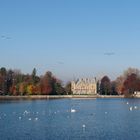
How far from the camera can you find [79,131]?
174 ft

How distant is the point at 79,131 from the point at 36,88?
140 m

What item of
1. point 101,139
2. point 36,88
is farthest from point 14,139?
point 36,88

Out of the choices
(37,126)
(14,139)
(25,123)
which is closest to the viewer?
(14,139)

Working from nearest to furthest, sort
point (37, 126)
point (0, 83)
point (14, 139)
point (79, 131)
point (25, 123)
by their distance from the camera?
1. point (14, 139)
2. point (79, 131)
3. point (37, 126)
4. point (25, 123)
5. point (0, 83)

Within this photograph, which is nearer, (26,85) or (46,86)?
(26,85)

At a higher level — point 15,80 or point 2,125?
point 15,80

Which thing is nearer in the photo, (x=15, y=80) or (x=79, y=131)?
(x=79, y=131)

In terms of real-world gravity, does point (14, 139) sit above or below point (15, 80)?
below

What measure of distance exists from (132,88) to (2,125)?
5624 inches

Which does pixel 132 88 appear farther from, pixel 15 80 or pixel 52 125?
pixel 52 125

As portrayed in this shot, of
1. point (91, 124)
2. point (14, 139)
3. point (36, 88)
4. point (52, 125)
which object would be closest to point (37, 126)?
point (52, 125)

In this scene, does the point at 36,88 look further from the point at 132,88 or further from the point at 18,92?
the point at 132,88

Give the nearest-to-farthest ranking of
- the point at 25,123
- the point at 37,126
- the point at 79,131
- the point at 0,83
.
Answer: the point at 79,131, the point at 37,126, the point at 25,123, the point at 0,83

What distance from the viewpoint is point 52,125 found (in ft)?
196
